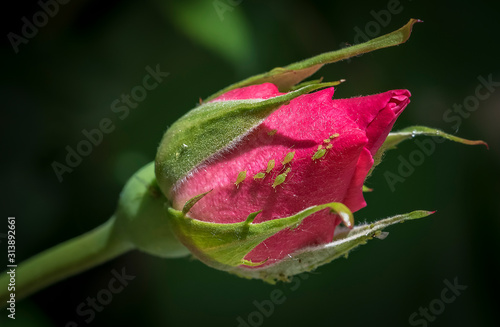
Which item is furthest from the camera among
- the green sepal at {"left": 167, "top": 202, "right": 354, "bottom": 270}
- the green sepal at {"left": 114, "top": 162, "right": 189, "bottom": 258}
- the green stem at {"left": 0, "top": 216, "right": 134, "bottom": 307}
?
the green stem at {"left": 0, "top": 216, "right": 134, "bottom": 307}

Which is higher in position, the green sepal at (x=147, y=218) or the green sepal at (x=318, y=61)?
the green sepal at (x=318, y=61)

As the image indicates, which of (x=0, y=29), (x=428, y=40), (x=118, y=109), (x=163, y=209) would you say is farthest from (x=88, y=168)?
(x=428, y=40)

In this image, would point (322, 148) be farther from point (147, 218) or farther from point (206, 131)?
point (147, 218)

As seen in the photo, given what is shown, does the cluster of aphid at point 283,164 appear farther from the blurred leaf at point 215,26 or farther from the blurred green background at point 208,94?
the blurred leaf at point 215,26

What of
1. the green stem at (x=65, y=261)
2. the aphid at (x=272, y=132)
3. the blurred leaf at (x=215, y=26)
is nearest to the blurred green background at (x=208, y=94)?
the blurred leaf at (x=215, y=26)

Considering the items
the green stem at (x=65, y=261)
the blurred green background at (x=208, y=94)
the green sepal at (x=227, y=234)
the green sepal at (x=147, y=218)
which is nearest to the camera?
the green sepal at (x=227, y=234)

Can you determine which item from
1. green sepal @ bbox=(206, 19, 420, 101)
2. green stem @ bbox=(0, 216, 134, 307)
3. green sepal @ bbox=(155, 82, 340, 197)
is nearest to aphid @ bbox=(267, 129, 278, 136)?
green sepal @ bbox=(155, 82, 340, 197)

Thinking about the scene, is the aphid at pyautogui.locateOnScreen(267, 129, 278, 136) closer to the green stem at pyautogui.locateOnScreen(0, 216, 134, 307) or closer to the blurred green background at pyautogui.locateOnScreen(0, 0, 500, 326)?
the green stem at pyautogui.locateOnScreen(0, 216, 134, 307)

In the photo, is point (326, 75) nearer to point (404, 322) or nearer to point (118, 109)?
point (118, 109)
